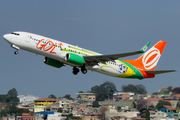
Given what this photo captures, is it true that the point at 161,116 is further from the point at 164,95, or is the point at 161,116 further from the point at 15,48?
the point at 15,48

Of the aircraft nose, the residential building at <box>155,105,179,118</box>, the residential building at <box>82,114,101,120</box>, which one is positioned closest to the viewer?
the aircraft nose

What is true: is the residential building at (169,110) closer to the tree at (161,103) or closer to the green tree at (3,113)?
the tree at (161,103)

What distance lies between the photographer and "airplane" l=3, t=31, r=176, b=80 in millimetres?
42619

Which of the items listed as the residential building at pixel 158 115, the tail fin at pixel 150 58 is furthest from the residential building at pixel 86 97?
the tail fin at pixel 150 58

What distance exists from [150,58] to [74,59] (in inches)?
654

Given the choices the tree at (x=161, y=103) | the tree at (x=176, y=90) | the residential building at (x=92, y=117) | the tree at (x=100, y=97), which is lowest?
the residential building at (x=92, y=117)

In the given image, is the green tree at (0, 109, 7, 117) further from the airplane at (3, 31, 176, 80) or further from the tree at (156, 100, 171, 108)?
the tree at (156, 100, 171, 108)

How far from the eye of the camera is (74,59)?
4441cm

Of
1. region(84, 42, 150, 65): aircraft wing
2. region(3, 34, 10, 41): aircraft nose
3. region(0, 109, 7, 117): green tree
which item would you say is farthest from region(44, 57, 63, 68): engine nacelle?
region(0, 109, 7, 117): green tree

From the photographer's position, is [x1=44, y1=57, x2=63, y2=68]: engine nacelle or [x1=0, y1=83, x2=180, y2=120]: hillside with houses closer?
[x1=44, y1=57, x2=63, y2=68]: engine nacelle

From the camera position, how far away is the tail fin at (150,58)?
5356cm

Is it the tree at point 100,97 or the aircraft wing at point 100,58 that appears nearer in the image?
the aircraft wing at point 100,58

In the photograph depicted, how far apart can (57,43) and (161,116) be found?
1838 inches

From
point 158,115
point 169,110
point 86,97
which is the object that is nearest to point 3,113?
point 158,115
